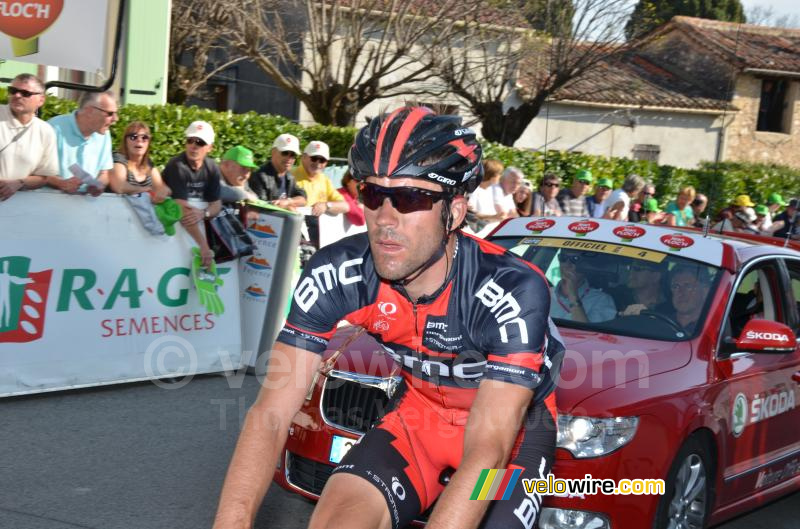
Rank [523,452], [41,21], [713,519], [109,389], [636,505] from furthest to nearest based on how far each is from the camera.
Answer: [41,21]
[109,389]
[713,519]
[636,505]
[523,452]

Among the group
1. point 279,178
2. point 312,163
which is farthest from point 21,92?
point 312,163

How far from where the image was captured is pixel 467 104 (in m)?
26.8

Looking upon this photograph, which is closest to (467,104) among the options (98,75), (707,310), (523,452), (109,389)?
(98,75)

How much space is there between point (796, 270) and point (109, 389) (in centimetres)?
508

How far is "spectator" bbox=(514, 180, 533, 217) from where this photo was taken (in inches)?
487

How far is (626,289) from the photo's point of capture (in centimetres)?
583

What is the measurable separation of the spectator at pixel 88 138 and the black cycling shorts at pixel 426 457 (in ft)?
17.1

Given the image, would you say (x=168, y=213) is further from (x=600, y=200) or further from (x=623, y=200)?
(x=600, y=200)

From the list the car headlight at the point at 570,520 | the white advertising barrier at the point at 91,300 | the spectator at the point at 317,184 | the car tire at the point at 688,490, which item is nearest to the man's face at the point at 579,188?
the spectator at the point at 317,184

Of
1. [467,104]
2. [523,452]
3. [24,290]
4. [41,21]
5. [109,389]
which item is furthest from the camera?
[467,104]

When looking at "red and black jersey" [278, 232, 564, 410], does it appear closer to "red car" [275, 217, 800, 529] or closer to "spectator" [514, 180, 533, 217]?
"red car" [275, 217, 800, 529]

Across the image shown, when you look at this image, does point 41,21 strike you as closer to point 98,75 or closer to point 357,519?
point 98,75

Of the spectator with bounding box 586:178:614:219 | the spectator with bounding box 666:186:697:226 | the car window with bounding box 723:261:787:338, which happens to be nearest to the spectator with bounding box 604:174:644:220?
the spectator with bounding box 586:178:614:219

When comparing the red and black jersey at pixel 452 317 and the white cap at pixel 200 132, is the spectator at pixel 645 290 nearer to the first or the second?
the red and black jersey at pixel 452 317
